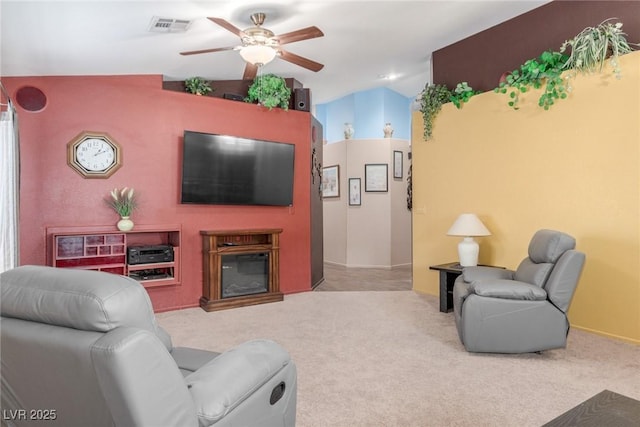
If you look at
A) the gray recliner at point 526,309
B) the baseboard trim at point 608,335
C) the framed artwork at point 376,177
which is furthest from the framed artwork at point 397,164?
the gray recliner at point 526,309

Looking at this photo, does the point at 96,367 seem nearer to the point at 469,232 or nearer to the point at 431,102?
the point at 469,232

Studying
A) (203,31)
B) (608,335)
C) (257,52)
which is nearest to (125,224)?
(203,31)

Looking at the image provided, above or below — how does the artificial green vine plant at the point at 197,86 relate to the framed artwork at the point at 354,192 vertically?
above

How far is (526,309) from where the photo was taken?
2.97m

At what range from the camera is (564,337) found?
9.78 ft

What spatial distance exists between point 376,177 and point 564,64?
4.09m

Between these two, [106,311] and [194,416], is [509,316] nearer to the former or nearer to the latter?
[194,416]

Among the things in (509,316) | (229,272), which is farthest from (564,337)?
(229,272)

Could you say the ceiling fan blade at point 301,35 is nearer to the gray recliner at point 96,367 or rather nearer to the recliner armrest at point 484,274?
the recliner armrest at point 484,274

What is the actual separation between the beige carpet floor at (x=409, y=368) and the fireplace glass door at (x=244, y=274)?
0.41m

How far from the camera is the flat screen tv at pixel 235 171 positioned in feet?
15.5

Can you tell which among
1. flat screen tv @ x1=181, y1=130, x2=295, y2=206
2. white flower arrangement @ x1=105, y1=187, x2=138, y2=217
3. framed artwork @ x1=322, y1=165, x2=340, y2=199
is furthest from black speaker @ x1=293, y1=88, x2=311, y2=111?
white flower arrangement @ x1=105, y1=187, x2=138, y2=217

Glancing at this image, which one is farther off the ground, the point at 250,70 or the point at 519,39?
the point at 519,39

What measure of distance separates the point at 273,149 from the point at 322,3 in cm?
201
